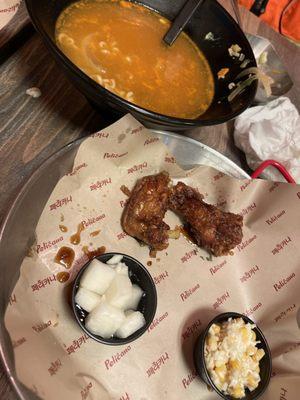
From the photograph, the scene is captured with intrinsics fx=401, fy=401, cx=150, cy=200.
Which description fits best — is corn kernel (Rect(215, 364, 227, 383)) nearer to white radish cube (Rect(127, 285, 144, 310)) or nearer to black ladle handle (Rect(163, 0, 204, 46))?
white radish cube (Rect(127, 285, 144, 310))

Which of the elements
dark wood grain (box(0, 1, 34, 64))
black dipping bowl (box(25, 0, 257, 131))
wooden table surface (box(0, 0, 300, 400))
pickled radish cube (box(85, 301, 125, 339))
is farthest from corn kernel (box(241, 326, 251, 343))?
dark wood grain (box(0, 1, 34, 64))

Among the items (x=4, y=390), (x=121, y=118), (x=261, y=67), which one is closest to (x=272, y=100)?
(x=261, y=67)

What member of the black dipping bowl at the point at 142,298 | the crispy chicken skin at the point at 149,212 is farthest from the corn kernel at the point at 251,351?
the crispy chicken skin at the point at 149,212

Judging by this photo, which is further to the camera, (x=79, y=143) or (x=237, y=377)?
(x=79, y=143)

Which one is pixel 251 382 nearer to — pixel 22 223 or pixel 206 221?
pixel 206 221

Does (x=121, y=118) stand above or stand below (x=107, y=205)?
above

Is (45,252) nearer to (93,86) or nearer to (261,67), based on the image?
(93,86)
